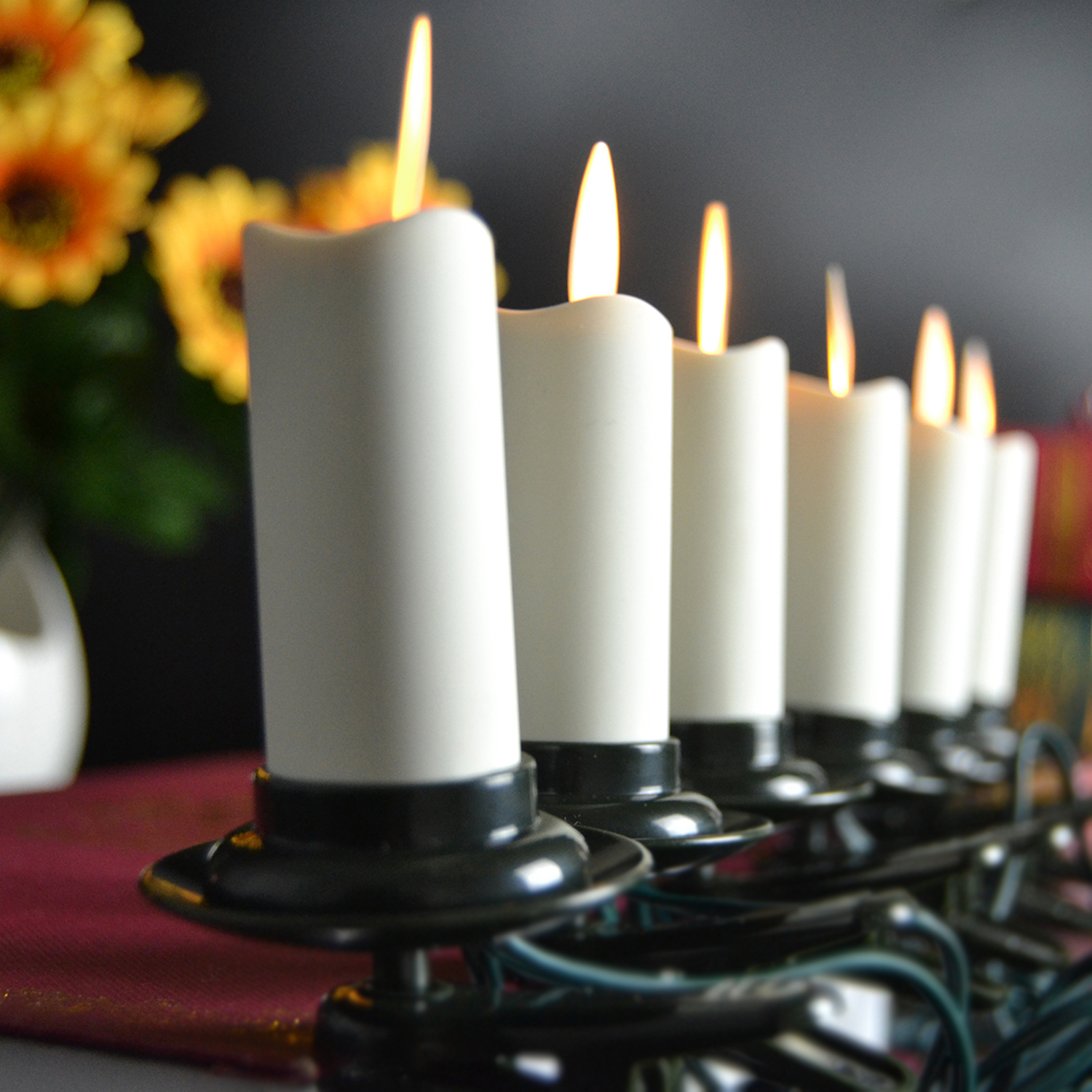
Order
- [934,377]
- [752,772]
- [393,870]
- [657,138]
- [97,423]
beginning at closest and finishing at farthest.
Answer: [393,870] < [752,772] < [934,377] < [97,423] < [657,138]

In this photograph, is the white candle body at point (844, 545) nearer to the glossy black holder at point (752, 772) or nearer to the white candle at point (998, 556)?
the glossy black holder at point (752, 772)

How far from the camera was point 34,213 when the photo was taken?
1.83 feet

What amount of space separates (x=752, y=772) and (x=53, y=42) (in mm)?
479

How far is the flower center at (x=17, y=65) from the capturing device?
55 centimetres

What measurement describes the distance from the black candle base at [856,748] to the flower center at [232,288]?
0.38m

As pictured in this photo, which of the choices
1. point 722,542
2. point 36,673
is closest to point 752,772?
point 722,542

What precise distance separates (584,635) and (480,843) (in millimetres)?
69

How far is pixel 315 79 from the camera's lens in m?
1.00

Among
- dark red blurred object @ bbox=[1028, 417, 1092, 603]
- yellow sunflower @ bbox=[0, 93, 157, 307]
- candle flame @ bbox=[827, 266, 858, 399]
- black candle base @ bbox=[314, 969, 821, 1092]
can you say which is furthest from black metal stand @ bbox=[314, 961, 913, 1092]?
dark red blurred object @ bbox=[1028, 417, 1092, 603]

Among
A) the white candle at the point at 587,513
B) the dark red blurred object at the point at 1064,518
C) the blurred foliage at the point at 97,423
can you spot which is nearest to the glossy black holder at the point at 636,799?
the white candle at the point at 587,513

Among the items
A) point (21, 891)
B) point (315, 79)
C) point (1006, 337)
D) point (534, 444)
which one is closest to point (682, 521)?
point (534, 444)

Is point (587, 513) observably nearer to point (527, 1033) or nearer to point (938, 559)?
point (527, 1033)

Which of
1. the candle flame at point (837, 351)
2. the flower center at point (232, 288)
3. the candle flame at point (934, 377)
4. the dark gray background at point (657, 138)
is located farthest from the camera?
the dark gray background at point (657, 138)

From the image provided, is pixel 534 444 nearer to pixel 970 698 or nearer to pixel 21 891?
pixel 21 891
